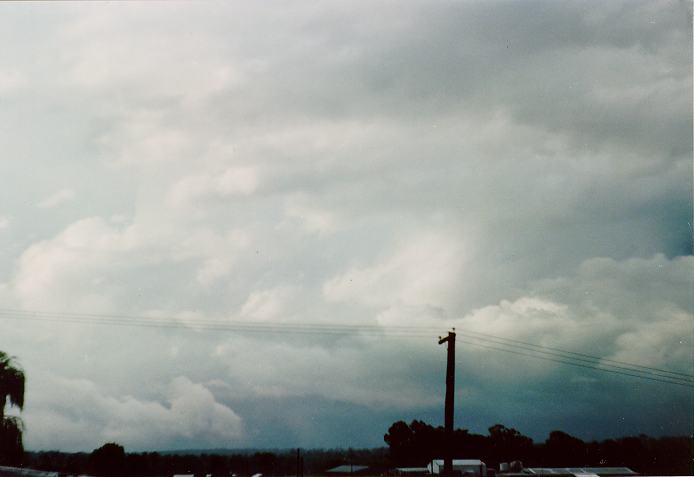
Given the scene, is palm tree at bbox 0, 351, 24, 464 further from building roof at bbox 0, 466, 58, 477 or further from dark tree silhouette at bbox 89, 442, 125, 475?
building roof at bbox 0, 466, 58, 477


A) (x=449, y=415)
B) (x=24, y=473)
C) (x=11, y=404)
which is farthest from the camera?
(x=11, y=404)

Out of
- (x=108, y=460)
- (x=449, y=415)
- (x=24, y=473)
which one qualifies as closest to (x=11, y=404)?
(x=108, y=460)

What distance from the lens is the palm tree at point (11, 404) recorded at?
4581 centimetres

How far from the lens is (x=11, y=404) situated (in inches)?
1889

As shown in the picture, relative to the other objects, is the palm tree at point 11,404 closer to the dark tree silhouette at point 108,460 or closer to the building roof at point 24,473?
the dark tree silhouette at point 108,460

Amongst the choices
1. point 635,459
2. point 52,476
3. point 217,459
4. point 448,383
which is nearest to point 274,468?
point 217,459

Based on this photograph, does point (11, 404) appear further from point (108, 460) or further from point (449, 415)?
point (449, 415)

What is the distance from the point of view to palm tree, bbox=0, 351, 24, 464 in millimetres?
45812

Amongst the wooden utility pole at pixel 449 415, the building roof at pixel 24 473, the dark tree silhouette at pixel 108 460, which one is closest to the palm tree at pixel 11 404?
the dark tree silhouette at pixel 108 460

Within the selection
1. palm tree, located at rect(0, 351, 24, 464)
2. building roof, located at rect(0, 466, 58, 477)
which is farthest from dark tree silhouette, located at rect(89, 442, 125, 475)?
building roof, located at rect(0, 466, 58, 477)

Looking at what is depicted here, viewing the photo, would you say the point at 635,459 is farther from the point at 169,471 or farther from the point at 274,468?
the point at 169,471

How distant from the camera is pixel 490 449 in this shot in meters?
117

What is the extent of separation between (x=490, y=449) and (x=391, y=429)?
16.6 meters

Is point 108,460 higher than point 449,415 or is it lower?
lower
